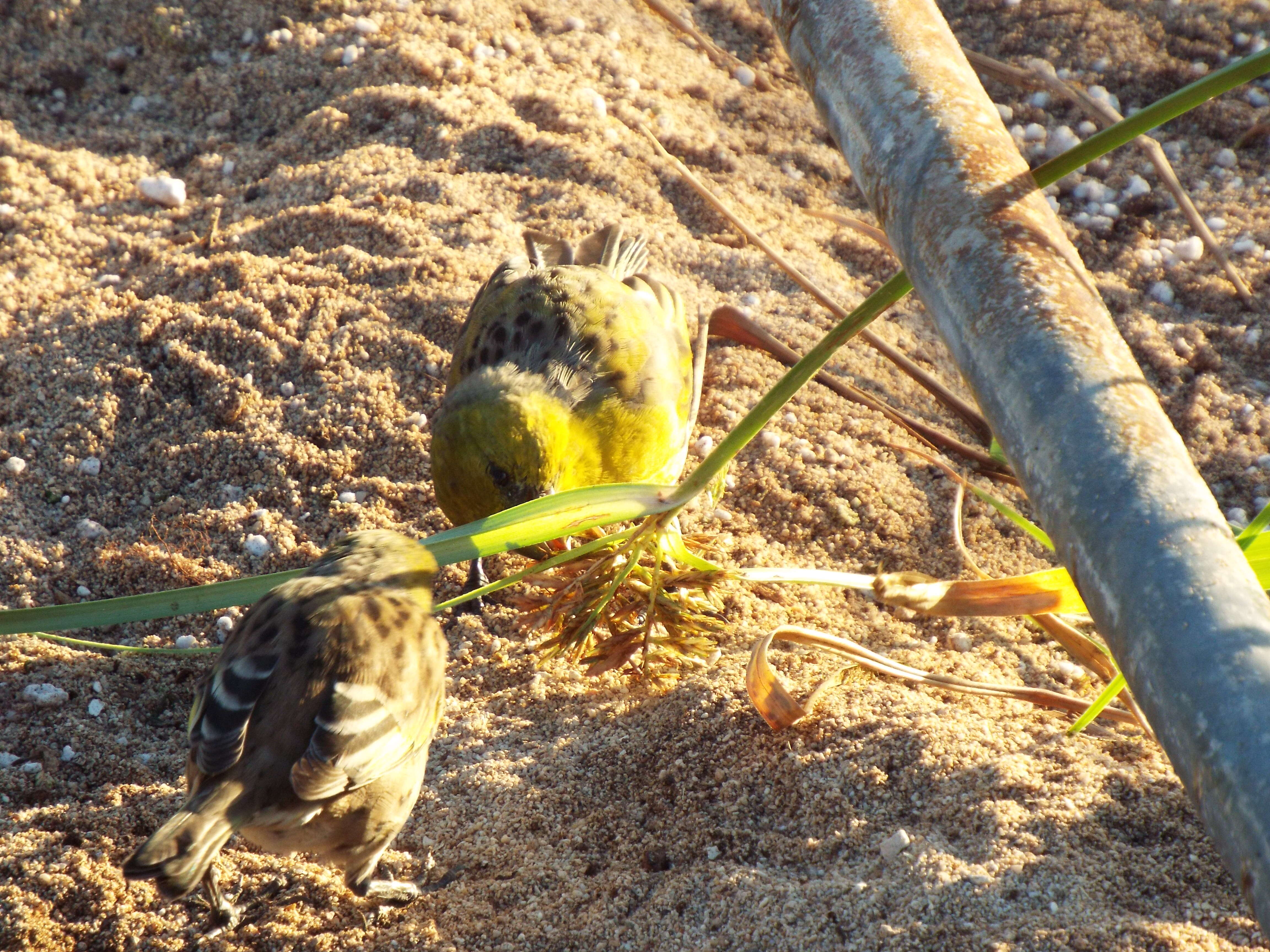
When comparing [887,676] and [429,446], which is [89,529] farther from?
[887,676]

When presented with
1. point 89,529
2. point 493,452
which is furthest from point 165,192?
point 493,452

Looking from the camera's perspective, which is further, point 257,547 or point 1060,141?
point 1060,141

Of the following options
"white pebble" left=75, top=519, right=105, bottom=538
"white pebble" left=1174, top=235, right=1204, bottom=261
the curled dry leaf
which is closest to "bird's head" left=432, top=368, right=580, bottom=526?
the curled dry leaf

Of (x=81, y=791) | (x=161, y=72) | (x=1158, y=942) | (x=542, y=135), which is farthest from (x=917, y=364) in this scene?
(x=161, y=72)

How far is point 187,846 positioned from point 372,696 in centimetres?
54

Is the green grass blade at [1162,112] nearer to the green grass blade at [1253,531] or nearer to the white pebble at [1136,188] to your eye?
the green grass blade at [1253,531]

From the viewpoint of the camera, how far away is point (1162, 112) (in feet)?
5.59

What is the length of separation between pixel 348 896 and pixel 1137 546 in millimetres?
2196

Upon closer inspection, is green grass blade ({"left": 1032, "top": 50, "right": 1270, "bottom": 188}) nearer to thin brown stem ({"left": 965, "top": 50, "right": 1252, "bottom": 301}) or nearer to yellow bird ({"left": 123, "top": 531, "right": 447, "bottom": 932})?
yellow bird ({"left": 123, "top": 531, "right": 447, "bottom": 932})

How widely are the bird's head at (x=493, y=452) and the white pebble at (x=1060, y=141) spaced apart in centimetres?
316

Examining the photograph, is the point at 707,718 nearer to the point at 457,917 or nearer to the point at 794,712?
the point at 794,712

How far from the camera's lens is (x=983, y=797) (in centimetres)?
252

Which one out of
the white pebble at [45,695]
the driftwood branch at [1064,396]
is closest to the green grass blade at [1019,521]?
the driftwood branch at [1064,396]

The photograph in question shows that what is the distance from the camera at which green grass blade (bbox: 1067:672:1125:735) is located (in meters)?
2.26
